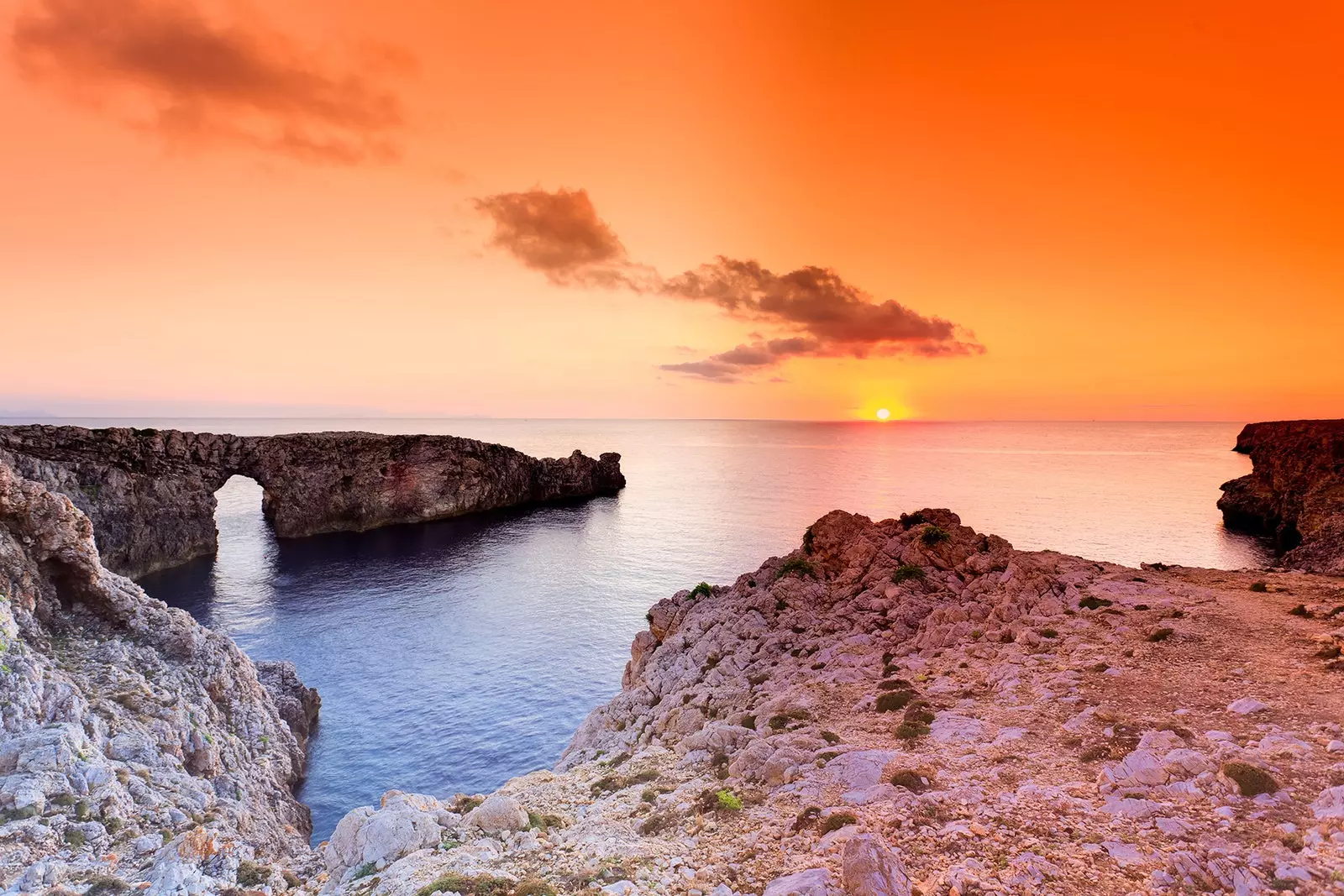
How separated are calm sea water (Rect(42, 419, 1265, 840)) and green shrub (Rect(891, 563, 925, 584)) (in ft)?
68.3

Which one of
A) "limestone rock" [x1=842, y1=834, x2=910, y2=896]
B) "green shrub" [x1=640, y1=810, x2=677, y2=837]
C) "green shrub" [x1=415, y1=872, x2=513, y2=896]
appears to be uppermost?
"limestone rock" [x1=842, y1=834, x2=910, y2=896]

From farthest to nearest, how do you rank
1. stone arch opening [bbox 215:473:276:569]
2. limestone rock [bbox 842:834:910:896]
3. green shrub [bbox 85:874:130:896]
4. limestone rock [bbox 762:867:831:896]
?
stone arch opening [bbox 215:473:276:569] < green shrub [bbox 85:874:130:896] < limestone rock [bbox 762:867:831:896] < limestone rock [bbox 842:834:910:896]

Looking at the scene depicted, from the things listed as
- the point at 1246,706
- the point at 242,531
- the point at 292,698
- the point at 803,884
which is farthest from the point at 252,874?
the point at 242,531

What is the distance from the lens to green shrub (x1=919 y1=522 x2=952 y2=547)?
26.8m

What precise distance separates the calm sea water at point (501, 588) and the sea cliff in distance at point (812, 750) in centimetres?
807

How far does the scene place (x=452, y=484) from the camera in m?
108

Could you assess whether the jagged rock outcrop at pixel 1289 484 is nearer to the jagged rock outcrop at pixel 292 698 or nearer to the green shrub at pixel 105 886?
the green shrub at pixel 105 886

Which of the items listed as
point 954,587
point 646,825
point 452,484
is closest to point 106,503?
point 452,484

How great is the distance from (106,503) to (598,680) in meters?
63.1

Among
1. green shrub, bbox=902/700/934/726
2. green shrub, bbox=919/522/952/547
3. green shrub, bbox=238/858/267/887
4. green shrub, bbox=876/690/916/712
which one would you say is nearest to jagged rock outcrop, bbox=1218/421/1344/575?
green shrub, bbox=919/522/952/547

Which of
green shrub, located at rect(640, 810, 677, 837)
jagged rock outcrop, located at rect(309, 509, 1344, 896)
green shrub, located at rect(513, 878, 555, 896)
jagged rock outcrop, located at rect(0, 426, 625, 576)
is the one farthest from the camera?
jagged rock outcrop, located at rect(0, 426, 625, 576)

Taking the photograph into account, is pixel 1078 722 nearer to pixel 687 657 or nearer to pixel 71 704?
pixel 687 657

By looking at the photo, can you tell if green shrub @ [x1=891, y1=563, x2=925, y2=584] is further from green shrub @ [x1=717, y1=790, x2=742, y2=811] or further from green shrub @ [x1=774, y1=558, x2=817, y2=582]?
green shrub @ [x1=717, y1=790, x2=742, y2=811]

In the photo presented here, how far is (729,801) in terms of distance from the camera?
13.1 m
